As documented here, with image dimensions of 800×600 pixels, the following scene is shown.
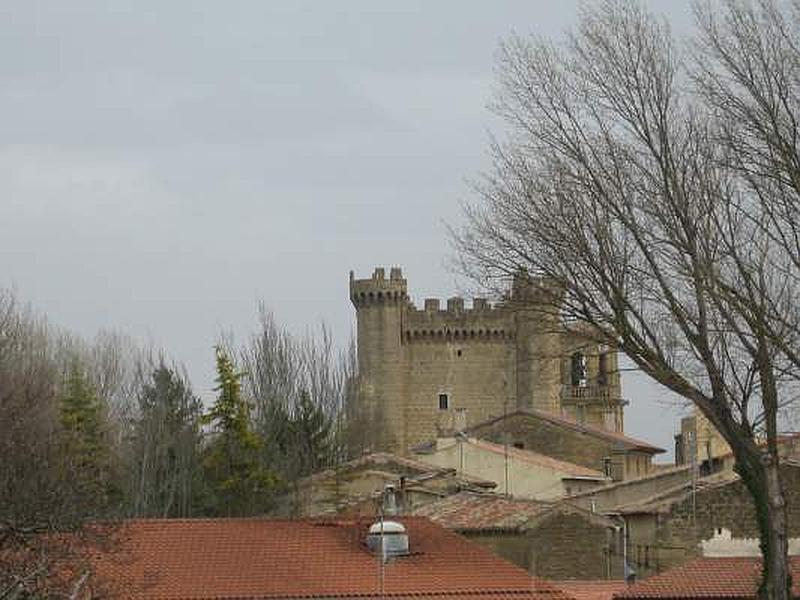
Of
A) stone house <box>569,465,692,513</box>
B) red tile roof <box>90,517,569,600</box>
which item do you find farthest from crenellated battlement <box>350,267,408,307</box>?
red tile roof <box>90,517,569,600</box>

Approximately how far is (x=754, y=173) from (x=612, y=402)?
58.6 meters

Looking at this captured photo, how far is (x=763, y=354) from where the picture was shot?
85.8 ft

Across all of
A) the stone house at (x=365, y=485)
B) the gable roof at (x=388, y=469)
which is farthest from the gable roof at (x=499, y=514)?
the gable roof at (x=388, y=469)

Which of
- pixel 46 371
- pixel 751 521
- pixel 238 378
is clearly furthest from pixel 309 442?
pixel 751 521

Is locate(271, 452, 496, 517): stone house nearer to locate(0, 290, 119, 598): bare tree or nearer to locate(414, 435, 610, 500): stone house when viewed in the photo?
locate(414, 435, 610, 500): stone house

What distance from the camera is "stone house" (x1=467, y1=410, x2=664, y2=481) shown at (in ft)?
213

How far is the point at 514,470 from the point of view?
55500 millimetres

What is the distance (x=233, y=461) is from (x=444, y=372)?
94.2 feet

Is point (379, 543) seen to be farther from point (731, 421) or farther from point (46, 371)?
point (46, 371)

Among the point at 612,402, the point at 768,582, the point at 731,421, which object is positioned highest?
the point at 612,402

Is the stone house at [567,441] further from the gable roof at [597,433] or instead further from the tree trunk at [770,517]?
the tree trunk at [770,517]

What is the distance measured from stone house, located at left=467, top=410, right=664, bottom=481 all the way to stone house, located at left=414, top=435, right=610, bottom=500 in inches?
211

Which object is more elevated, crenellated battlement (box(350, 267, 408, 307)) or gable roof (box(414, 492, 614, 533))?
crenellated battlement (box(350, 267, 408, 307))

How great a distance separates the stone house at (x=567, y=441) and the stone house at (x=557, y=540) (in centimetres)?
2357
